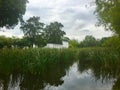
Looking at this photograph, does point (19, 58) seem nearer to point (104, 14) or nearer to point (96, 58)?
point (96, 58)

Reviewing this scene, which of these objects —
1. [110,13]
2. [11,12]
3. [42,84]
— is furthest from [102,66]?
[11,12]

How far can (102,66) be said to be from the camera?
56.6ft

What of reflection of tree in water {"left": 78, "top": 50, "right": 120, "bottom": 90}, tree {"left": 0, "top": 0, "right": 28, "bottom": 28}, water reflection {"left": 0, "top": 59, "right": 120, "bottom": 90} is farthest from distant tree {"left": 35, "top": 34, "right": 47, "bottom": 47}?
water reflection {"left": 0, "top": 59, "right": 120, "bottom": 90}

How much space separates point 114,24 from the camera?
1750 centimetres

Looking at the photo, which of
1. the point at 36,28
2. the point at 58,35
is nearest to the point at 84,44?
the point at 58,35

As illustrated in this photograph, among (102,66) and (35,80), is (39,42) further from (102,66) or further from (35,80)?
(35,80)

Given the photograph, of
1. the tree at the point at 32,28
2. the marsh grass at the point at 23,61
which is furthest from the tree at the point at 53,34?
the marsh grass at the point at 23,61

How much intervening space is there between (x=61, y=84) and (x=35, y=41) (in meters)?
48.7

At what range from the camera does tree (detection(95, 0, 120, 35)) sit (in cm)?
1702

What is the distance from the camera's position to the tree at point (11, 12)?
29375 millimetres

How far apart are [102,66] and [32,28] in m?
48.5

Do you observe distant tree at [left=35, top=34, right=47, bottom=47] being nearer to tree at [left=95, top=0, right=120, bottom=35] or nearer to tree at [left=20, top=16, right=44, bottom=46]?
tree at [left=20, top=16, right=44, bottom=46]

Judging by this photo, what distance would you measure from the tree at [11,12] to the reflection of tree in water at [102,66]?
12597 millimetres

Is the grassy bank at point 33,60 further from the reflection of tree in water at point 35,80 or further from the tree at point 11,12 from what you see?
the tree at point 11,12
